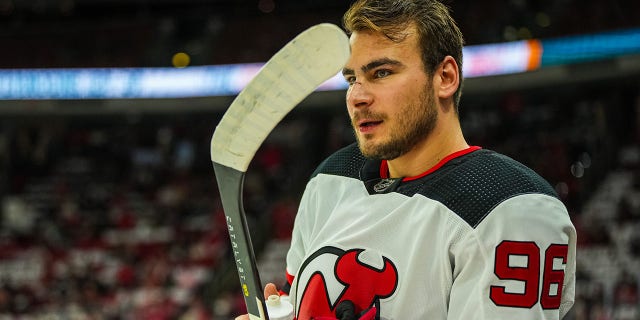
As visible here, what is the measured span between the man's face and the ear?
0.08ft

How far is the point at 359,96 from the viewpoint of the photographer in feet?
4.44

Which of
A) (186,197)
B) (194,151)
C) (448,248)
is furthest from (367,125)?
(194,151)

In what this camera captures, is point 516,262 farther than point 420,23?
No

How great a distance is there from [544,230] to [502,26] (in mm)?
9007

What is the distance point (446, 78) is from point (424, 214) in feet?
0.86

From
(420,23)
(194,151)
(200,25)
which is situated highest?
(200,25)

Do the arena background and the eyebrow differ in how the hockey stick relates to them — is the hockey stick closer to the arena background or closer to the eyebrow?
the eyebrow

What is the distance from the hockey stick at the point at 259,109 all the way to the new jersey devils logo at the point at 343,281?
0.58 feet

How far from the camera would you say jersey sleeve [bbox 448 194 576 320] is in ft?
3.82

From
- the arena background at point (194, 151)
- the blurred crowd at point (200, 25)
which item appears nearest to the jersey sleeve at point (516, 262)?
the arena background at point (194, 151)

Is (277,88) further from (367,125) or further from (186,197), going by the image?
(186,197)

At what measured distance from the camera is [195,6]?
1317 centimetres

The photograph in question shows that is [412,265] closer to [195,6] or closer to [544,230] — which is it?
[544,230]

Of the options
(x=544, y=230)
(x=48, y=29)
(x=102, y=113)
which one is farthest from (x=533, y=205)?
(x=48, y=29)
